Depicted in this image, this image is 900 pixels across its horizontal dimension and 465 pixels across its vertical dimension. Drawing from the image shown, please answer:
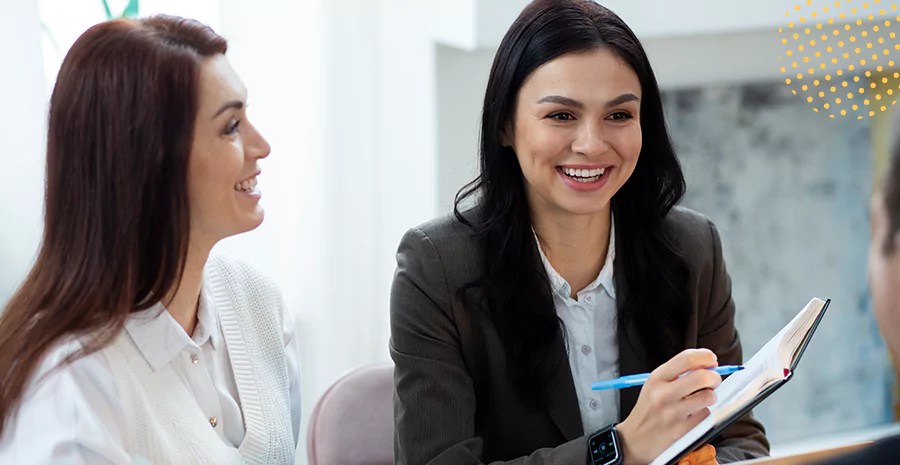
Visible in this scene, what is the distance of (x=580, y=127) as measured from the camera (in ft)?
4.99

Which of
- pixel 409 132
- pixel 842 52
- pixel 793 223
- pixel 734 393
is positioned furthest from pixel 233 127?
pixel 793 223

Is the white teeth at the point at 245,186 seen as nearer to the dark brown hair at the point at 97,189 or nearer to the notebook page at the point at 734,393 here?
the dark brown hair at the point at 97,189

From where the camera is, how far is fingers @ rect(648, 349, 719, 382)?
1.27 meters

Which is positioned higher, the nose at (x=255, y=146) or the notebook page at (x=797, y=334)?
the nose at (x=255, y=146)

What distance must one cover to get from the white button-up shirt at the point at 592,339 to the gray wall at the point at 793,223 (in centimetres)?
127

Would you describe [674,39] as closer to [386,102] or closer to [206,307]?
[386,102]

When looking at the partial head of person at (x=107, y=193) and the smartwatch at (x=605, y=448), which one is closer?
the partial head of person at (x=107, y=193)

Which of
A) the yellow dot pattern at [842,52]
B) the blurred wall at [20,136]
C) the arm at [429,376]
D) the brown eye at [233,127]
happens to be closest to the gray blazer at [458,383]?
the arm at [429,376]

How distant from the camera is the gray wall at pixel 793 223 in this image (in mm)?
2852

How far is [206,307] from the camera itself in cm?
145

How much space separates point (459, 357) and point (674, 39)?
1.37 m

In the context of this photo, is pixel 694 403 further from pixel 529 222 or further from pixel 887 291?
pixel 887 291

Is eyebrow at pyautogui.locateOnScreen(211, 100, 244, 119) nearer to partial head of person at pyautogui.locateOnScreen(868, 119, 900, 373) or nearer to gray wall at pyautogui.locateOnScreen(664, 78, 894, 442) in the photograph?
partial head of person at pyautogui.locateOnScreen(868, 119, 900, 373)

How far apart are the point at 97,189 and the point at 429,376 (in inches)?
22.3
